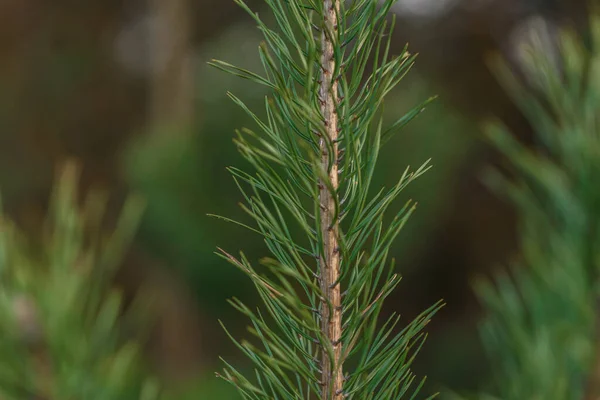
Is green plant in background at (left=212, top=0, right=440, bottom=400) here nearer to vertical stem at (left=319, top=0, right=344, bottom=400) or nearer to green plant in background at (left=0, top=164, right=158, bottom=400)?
vertical stem at (left=319, top=0, right=344, bottom=400)

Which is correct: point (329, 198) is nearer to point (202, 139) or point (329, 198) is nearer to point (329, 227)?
point (329, 227)

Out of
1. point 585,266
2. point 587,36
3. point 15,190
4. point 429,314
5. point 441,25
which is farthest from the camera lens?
point 15,190

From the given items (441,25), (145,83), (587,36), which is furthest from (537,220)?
(145,83)

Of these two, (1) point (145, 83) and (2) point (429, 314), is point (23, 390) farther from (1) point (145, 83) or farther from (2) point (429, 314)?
(1) point (145, 83)

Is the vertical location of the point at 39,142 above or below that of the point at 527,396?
below

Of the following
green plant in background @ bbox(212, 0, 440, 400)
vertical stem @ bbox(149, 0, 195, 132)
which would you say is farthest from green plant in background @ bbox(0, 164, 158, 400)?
vertical stem @ bbox(149, 0, 195, 132)

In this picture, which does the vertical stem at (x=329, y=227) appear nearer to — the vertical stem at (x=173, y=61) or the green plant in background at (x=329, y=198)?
the green plant in background at (x=329, y=198)
